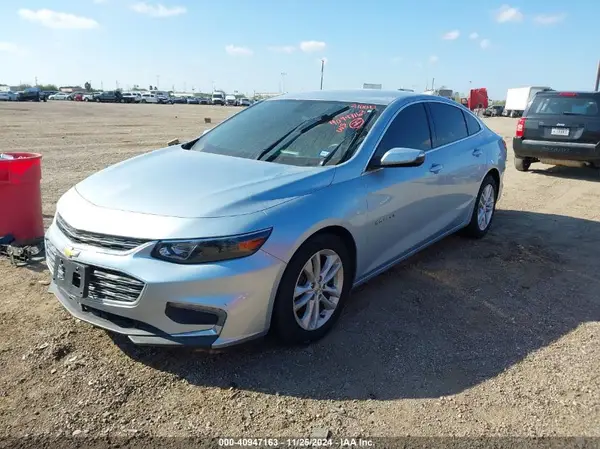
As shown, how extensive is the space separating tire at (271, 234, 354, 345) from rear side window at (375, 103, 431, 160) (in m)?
0.89

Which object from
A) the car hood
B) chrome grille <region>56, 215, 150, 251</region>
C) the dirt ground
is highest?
the car hood

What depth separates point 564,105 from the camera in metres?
10.5

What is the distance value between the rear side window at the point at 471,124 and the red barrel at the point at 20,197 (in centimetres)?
448

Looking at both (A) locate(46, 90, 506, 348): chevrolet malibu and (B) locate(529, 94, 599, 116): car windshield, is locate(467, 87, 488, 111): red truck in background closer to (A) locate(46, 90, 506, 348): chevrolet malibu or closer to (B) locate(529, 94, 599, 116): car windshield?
(B) locate(529, 94, 599, 116): car windshield

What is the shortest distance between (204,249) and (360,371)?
1.25m

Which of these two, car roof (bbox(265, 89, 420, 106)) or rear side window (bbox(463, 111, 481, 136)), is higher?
car roof (bbox(265, 89, 420, 106))

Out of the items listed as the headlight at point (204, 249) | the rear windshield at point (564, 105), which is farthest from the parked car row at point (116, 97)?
the headlight at point (204, 249)

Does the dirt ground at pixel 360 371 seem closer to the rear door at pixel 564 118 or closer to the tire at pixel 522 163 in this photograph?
the rear door at pixel 564 118

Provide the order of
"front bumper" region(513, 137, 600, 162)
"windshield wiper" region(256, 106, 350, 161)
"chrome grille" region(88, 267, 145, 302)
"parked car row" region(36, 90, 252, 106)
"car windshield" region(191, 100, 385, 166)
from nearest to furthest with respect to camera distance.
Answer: "chrome grille" region(88, 267, 145, 302), "car windshield" region(191, 100, 385, 166), "windshield wiper" region(256, 106, 350, 161), "front bumper" region(513, 137, 600, 162), "parked car row" region(36, 90, 252, 106)

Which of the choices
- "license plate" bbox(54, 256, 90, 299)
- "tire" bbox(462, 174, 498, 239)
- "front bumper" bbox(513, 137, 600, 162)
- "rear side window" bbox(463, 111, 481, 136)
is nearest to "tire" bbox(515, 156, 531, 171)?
"front bumper" bbox(513, 137, 600, 162)

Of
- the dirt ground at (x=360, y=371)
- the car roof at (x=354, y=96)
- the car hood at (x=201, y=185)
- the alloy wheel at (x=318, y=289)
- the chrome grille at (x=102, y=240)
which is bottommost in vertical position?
the dirt ground at (x=360, y=371)

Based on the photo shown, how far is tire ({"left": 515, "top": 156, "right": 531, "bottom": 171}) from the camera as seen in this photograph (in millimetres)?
11367

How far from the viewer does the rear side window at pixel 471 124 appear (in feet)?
18.7

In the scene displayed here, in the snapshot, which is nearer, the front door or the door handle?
the front door
